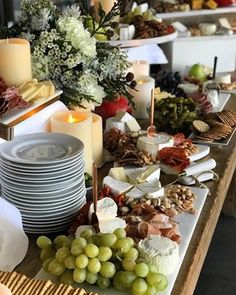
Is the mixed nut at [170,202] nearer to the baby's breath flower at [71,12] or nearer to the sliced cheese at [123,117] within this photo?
the sliced cheese at [123,117]

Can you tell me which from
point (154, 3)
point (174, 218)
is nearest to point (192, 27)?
point (154, 3)

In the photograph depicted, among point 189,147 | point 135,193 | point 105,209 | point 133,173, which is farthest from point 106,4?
point 105,209

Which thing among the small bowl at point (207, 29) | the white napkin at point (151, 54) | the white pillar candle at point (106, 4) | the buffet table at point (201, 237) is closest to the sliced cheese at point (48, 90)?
the buffet table at point (201, 237)

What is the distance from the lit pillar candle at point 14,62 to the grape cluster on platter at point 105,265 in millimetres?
479

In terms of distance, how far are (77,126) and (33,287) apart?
1.64ft

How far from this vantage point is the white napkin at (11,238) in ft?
3.06

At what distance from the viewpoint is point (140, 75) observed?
71.6 inches

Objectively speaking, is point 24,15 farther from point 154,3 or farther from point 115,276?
point 154,3

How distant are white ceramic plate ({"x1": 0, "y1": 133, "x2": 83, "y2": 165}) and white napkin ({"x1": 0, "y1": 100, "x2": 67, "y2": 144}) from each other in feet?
0.15

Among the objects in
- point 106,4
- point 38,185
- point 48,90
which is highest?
point 106,4

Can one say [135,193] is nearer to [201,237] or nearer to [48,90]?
[201,237]

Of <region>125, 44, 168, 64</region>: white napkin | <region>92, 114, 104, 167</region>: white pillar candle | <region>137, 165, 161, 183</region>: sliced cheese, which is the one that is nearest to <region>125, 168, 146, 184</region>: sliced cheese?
<region>137, 165, 161, 183</region>: sliced cheese

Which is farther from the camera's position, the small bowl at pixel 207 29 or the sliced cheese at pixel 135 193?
the small bowl at pixel 207 29

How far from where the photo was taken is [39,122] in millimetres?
1217
